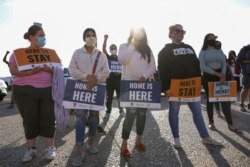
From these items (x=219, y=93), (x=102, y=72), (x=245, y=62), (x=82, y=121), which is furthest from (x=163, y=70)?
(x=245, y=62)

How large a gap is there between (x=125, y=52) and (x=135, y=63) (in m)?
0.24

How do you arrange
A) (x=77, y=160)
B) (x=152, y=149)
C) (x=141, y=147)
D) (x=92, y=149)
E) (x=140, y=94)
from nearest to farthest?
(x=77, y=160)
(x=140, y=94)
(x=92, y=149)
(x=141, y=147)
(x=152, y=149)

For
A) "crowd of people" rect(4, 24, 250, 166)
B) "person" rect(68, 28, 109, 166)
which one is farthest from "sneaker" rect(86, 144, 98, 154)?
"person" rect(68, 28, 109, 166)

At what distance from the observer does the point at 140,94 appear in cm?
626

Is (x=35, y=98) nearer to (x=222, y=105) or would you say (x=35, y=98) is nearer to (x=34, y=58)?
(x=34, y=58)

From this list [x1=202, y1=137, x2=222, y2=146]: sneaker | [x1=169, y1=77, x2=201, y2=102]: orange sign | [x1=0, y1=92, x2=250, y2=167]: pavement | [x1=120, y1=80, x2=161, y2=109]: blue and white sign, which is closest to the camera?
[x1=0, y1=92, x2=250, y2=167]: pavement

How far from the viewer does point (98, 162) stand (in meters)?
5.84

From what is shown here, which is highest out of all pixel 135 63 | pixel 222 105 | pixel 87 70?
pixel 135 63

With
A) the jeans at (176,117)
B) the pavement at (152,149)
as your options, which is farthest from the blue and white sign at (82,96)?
the jeans at (176,117)

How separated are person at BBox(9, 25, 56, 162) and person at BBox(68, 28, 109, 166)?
1.43 feet

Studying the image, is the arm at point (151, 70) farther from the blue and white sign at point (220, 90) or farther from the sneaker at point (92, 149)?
the blue and white sign at point (220, 90)

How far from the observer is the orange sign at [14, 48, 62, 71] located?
6004 mm

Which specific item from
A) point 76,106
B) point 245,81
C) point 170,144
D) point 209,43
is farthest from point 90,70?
point 245,81

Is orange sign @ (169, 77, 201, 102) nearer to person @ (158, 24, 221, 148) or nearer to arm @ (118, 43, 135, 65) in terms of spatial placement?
person @ (158, 24, 221, 148)
